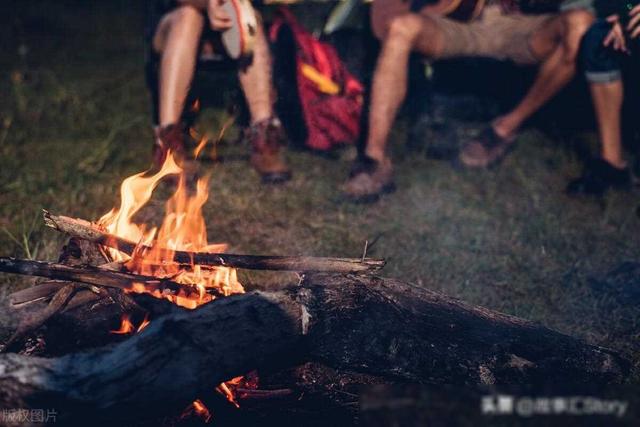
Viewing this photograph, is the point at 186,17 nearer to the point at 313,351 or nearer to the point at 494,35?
the point at 494,35

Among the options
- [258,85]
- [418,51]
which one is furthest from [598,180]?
[258,85]

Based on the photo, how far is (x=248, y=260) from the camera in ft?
8.39

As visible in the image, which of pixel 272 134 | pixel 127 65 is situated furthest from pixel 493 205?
pixel 127 65

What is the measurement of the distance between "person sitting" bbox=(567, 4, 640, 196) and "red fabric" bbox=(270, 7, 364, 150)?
5.96 ft

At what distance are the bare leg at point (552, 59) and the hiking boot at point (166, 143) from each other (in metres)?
2.65

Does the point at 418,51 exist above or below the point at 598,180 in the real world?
above

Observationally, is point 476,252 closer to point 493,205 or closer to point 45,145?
point 493,205

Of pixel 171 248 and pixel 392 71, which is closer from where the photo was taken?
pixel 171 248

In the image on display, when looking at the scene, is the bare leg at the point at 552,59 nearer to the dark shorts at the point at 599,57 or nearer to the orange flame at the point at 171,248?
the dark shorts at the point at 599,57

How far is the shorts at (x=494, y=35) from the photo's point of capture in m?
4.88

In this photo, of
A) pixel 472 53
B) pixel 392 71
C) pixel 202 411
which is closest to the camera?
pixel 202 411

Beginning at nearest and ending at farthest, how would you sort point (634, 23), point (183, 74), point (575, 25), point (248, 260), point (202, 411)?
point (202, 411) < point (248, 260) < point (634, 23) < point (183, 74) < point (575, 25)

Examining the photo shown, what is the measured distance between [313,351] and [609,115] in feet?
11.2

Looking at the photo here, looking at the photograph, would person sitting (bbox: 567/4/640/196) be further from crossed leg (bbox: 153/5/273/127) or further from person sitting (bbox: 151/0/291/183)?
crossed leg (bbox: 153/5/273/127)
